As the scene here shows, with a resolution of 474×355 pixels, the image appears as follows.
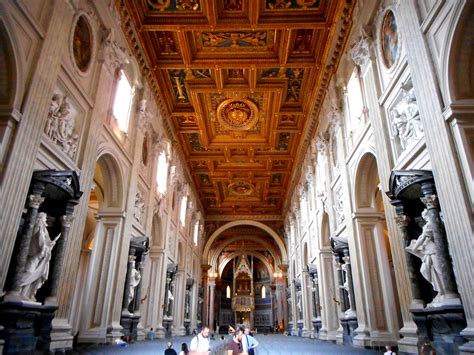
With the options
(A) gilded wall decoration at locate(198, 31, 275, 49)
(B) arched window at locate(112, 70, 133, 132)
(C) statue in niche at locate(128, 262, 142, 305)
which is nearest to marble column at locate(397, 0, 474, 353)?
(A) gilded wall decoration at locate(198, 31, 275, 49)

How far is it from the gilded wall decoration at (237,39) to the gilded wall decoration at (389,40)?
4772 millimetres

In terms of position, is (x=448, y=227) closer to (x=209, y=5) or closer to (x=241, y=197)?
(x=209, y=5)

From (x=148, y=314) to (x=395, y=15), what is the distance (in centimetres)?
1343

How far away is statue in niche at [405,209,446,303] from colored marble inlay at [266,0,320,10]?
7981 millimetres

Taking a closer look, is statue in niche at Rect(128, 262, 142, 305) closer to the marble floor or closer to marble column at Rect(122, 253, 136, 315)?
marble column at Rect(122, 253, 136, 315)

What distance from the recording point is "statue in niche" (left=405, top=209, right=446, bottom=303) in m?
5.99

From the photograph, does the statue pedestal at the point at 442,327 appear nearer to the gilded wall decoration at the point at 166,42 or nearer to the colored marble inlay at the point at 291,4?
the colored marble inlay at the point at 291,4

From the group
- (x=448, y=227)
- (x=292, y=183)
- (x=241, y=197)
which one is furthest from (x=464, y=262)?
(x=241, y=197)

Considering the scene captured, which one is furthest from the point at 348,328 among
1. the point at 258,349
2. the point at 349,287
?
the point at 258,349

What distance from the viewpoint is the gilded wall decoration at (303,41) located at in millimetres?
12742

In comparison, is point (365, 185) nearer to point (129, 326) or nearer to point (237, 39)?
point (237, 39)

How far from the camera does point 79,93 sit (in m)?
8.46

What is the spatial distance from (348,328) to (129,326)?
696 centimetres

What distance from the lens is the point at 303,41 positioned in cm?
1311
